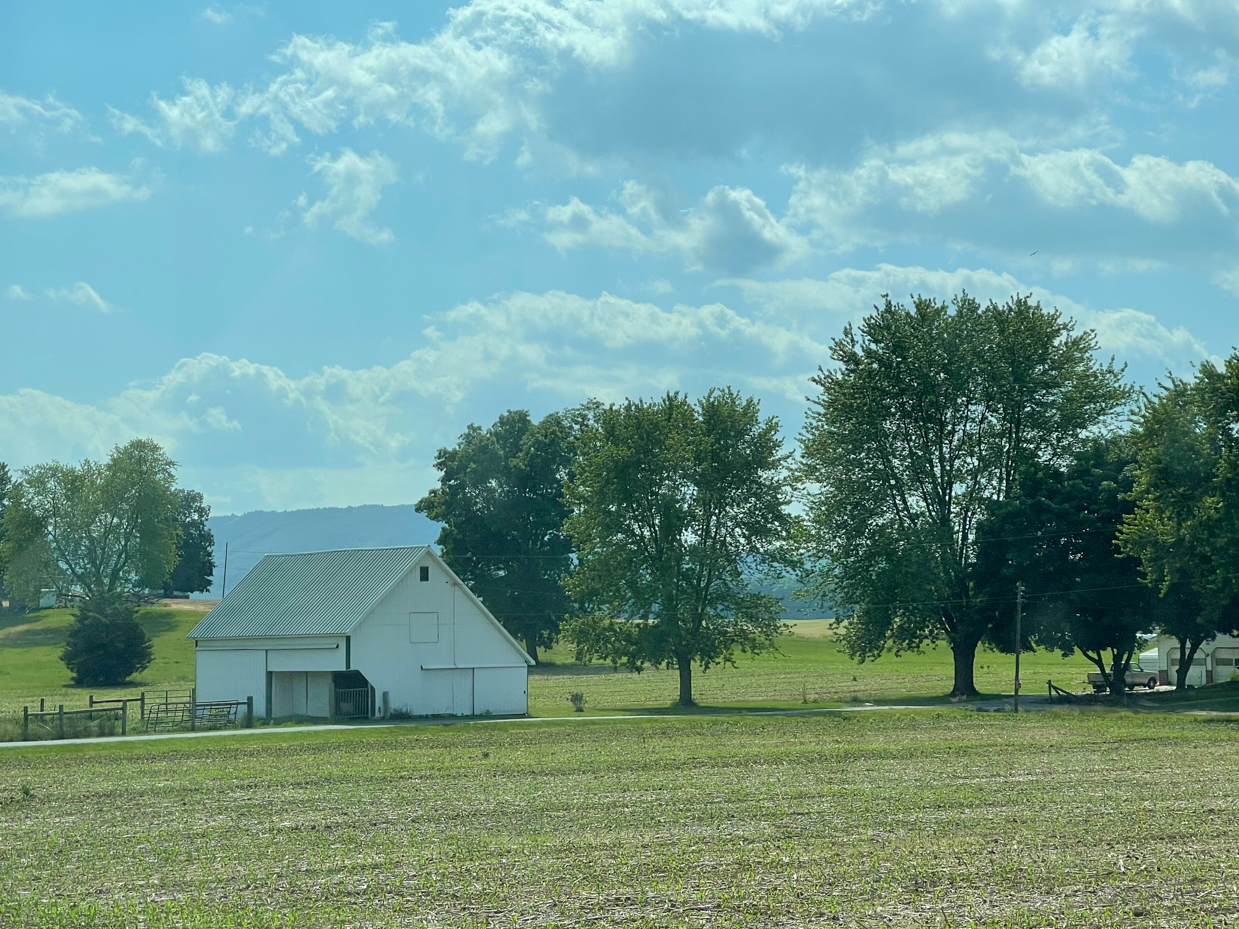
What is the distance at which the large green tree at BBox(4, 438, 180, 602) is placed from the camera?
120m

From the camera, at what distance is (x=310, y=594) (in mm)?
59844

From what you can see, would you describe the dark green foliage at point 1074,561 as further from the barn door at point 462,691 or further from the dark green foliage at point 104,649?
the dark green foliage at point 104,649

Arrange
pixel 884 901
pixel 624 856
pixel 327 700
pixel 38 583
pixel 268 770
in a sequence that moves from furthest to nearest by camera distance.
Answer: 1. pixel 38 583
2. pixel 327 700
3. pixel 268 770
4. pixel 624 856
5. pixel 884 901

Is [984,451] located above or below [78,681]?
above

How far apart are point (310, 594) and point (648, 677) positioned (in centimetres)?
4892

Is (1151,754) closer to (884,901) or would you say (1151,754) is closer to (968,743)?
(968,743)

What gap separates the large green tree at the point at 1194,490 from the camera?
52.0 metres

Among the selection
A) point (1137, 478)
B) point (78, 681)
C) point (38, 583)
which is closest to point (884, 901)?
point (1137, 478)

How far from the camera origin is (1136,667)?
98.6 meters

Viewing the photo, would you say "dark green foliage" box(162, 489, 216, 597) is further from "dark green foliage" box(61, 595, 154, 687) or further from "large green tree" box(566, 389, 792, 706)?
"large green tree" box(566, 389, 792, 706)

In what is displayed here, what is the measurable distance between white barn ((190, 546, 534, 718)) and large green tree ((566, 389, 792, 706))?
347 inches

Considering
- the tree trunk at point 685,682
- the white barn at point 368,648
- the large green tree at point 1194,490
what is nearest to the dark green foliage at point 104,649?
the white barn at point 368,648

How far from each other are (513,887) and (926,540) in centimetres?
5177

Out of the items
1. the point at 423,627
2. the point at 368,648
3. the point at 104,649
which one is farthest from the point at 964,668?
the point at 104,649
